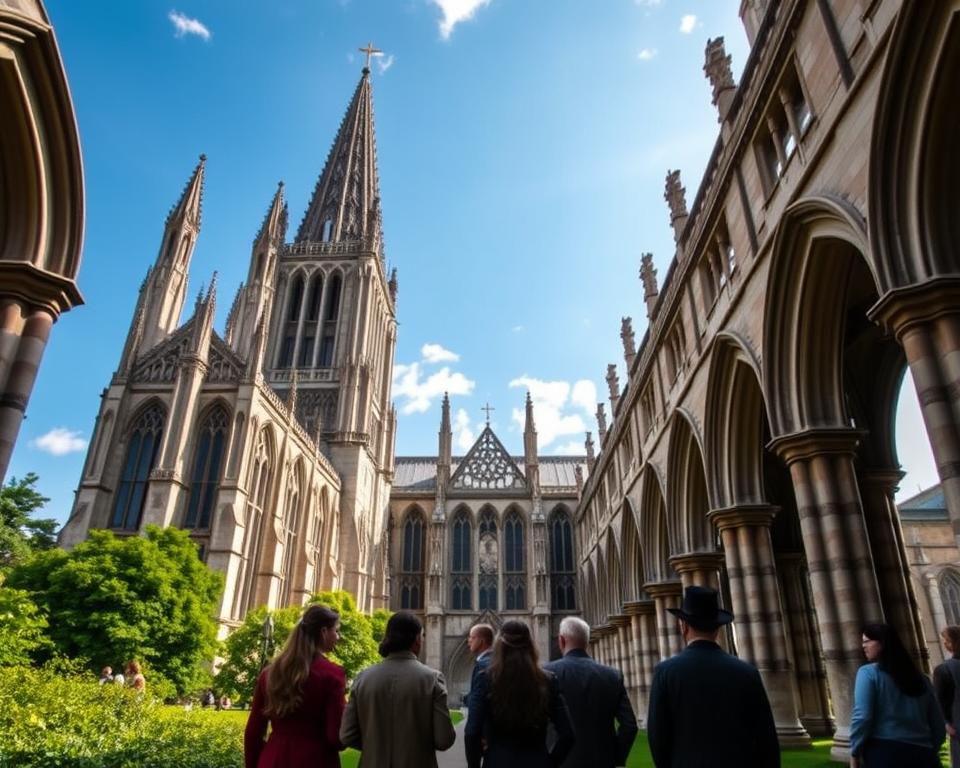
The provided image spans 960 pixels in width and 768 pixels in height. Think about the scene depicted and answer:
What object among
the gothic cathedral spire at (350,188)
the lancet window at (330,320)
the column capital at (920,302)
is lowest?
the column capital at (920,302)

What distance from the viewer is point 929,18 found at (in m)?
6.82

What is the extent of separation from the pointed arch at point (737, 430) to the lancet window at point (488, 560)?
34.7m

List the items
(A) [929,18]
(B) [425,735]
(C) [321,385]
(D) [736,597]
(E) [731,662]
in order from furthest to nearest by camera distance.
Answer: (C) [321,385] → (D) [736,597] → (A) [929,18] → (B) [425,735] → (E) [731,662]

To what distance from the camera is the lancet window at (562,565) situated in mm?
46469

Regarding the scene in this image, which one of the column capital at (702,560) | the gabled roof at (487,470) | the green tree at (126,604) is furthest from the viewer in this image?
the gabled roof at (487,470)

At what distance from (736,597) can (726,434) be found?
3.38 metres

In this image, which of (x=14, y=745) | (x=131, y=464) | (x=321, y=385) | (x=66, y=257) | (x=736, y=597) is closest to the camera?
(x=14, y=745)

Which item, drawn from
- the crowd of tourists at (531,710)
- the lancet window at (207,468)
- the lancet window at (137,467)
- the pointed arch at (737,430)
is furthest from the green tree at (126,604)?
the crowd of tourists at (531,710)

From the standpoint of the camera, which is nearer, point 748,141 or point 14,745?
point 14,745

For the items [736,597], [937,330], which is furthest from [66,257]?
[736,597]

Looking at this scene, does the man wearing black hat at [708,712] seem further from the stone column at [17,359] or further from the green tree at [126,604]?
the green tree at [126,604]

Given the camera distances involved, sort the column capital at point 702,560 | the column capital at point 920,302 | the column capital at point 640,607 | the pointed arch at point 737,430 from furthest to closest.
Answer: the column capital at point 640,607
the column capital at point 702,560
the pointed arch at point 737,430
the column capital at point 920,302

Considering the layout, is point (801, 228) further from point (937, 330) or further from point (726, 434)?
point (726, 434)

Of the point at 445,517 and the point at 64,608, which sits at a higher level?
the point at 445,517
